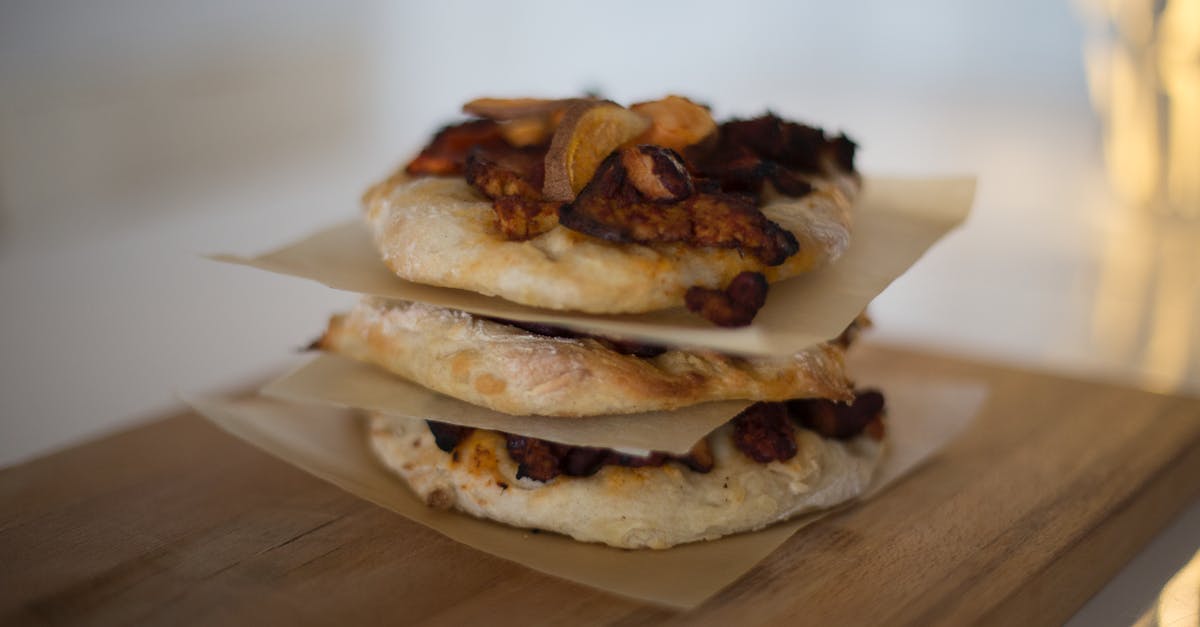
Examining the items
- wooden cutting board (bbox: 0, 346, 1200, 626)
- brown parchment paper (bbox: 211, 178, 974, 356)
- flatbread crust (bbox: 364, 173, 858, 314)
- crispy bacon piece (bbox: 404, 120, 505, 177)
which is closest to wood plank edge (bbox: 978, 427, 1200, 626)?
wooden cutting board (bbox: 0, 346, 1200, 626)

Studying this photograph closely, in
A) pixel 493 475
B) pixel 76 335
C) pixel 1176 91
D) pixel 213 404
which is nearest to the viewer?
pixel 493 475

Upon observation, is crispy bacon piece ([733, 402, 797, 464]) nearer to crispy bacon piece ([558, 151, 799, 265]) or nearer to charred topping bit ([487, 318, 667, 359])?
charred topping bit ([487, 318, 667, 359])

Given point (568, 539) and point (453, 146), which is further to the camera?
point (453, 146)

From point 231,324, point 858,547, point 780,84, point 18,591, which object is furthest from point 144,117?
point 858,547

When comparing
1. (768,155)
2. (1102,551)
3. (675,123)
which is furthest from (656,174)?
(1102,551)

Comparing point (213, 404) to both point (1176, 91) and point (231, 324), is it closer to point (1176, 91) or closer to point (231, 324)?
point (231, 324)

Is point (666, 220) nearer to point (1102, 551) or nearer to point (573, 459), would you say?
point (573, 459)

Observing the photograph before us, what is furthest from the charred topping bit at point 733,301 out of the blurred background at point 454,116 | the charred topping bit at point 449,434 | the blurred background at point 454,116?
the blurred background at point 454,116
